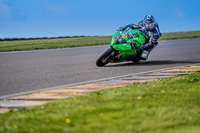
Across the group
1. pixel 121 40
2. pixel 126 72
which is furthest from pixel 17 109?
pixel 121 40

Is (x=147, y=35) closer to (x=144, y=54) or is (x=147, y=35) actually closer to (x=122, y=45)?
(x=144, y=54)

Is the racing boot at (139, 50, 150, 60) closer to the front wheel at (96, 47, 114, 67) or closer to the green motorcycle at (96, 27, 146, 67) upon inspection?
the green motorcycle at (96, 27, 146, 67)

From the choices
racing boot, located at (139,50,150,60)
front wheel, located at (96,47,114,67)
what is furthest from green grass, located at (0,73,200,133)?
racing boot, located at (139,50,150,60)

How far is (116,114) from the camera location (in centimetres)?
475

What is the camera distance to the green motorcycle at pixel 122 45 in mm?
10352

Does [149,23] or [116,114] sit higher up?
[149,23]

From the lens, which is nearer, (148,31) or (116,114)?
(116,114)

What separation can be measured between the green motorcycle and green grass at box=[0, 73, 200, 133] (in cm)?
399

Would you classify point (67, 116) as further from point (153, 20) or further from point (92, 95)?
point (153, 20)

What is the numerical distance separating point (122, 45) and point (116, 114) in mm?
5725

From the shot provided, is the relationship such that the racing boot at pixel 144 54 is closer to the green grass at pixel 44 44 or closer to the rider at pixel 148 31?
the rider at pixel 148 31

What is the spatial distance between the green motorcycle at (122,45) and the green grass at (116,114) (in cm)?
399

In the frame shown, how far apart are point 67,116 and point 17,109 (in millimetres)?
994

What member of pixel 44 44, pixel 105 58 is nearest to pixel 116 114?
pixel 105 58
